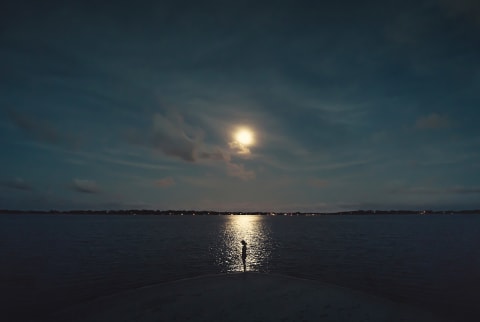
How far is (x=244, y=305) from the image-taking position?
16297mm

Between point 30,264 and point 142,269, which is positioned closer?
point 142,269

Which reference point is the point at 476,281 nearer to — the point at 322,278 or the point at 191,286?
the point at 322,278

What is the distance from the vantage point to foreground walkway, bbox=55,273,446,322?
1514 centimetres

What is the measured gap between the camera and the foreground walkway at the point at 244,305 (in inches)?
596

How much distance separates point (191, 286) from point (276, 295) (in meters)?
6.82

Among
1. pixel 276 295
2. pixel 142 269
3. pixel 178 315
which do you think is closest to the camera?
pixel 178 315

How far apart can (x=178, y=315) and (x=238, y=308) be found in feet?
11.0

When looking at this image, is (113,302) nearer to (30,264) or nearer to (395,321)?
(395,321)

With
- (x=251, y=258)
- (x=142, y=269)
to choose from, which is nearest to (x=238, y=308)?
(x=142, y=269)

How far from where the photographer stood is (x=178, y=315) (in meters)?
15.2

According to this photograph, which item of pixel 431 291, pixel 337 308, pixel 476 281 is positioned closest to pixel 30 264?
pixel 337 308

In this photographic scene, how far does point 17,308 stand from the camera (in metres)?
21.1

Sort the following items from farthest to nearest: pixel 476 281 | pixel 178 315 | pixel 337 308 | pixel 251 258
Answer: pixel 251 258
pixel 476 281
pixel 337 308
pixel 178 315

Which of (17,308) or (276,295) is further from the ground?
(276,295)
